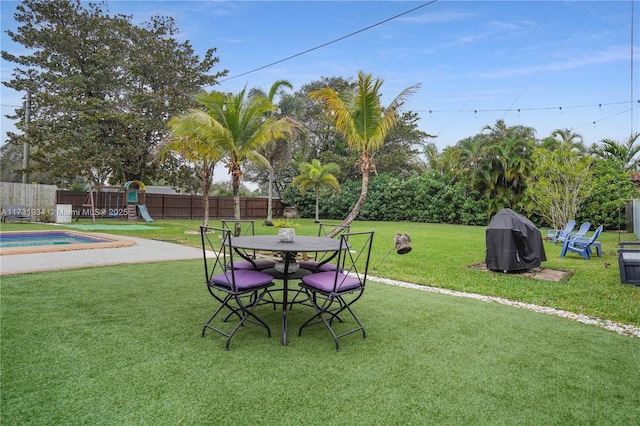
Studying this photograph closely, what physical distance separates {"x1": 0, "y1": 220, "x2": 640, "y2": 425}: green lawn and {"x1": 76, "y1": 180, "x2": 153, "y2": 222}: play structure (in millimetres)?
15092

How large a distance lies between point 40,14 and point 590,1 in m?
22.8

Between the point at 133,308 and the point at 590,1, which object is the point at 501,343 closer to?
the point at 133,308

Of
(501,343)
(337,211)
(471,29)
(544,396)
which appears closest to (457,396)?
(544,396)

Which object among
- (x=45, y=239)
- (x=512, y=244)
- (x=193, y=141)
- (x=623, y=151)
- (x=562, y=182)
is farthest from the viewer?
(x=623, y=151)

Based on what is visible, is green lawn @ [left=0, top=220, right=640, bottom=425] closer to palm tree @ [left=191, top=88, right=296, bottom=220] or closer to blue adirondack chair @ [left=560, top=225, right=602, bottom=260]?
blue adirondack chair @ [left=560, top=225, right=602, bottom=260]

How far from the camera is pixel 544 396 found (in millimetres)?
2162

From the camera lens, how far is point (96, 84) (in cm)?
1862

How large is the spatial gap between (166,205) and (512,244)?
64.8 ft

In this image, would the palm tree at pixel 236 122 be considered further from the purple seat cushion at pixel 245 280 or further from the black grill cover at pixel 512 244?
the purple seat cushion at pixel 245 280

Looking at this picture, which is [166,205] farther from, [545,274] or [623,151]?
[623,151]

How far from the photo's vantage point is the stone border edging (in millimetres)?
3482

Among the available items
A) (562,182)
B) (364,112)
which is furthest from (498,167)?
(364,112)

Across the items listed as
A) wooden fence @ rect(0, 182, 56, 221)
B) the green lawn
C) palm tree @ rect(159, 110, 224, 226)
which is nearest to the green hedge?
palm tree @ rect(159, 110, 224, 226)

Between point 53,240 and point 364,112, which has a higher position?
point 364,112
